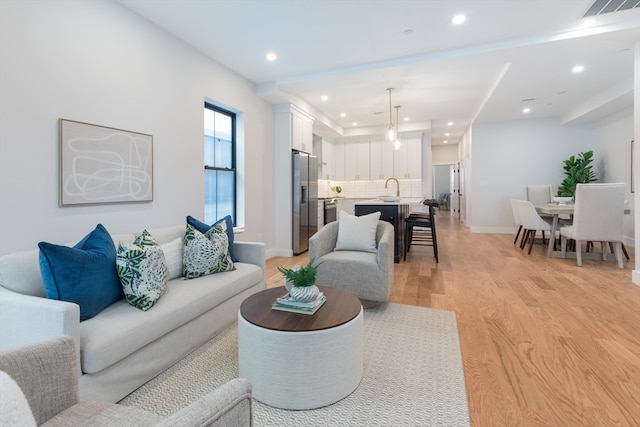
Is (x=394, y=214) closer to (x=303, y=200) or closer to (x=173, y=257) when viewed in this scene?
(x=303, y=200)

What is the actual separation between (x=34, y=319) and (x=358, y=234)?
8.07ft

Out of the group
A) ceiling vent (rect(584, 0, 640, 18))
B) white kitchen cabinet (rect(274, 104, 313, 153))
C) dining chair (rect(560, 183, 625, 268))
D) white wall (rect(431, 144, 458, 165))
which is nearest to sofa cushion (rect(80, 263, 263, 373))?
white kitchen cabinet (rect(274, 104, 313, 153))

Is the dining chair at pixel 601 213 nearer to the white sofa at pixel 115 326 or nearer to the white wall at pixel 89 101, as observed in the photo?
the white sofa at pixel 115 326

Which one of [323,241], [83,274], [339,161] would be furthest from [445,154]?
[83,274]

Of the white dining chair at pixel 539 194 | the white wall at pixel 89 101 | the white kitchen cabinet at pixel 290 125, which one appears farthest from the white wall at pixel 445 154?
the white wall at pixel 89 101

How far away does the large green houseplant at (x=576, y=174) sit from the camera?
630 centimetres

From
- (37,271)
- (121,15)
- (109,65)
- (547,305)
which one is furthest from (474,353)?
(121,15)

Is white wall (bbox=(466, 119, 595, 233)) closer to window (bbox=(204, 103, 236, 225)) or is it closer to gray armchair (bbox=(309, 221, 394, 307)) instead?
→ gray armchair (bbox=(309, 221, 394, 307))

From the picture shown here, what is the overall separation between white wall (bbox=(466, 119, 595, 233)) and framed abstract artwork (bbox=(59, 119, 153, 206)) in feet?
23.4

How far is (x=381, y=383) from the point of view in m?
1.79

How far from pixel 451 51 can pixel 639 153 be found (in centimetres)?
224

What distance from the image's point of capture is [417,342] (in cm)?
227

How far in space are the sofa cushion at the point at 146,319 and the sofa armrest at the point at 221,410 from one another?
1.03m

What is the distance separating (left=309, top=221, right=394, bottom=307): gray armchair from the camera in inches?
110
